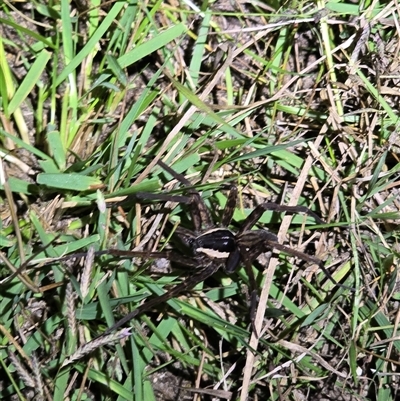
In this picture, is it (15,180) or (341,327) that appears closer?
(15,180)

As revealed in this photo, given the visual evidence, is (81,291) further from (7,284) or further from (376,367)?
(376,367)

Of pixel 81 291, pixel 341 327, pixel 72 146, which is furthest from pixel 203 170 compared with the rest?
pixel 341 327

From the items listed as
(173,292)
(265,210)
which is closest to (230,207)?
(265,210)

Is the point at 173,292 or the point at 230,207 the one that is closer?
the point at 173,292

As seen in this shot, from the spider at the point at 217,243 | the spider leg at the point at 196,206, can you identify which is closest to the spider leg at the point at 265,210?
the spider at the point at 217,243

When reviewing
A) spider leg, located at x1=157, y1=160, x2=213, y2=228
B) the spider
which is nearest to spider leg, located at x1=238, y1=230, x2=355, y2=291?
the spider

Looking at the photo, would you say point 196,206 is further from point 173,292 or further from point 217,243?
point 173,292

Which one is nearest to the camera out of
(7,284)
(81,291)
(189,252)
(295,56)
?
(81,291)
